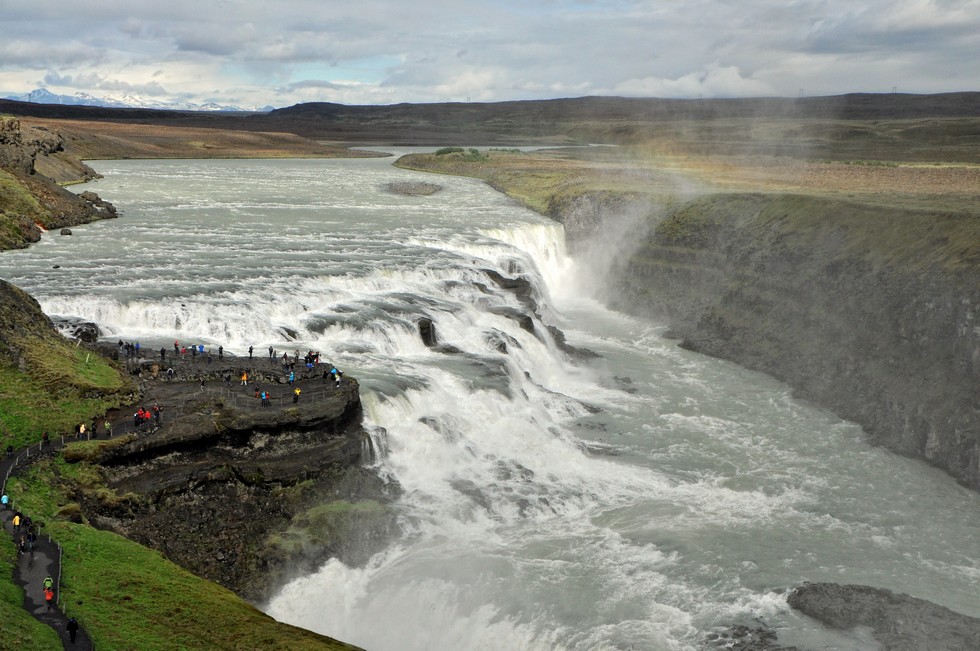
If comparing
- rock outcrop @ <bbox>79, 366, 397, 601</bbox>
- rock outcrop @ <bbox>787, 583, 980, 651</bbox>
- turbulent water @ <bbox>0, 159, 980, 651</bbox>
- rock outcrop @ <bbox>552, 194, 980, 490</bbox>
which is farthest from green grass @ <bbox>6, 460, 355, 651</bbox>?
rock outcrop @ <bbox>552, 194, 980, 490</bbox>

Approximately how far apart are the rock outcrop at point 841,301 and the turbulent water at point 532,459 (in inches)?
71.4

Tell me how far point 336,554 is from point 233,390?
6.88m

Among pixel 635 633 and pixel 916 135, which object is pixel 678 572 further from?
pixel 916 135

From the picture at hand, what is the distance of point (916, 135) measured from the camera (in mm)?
131875

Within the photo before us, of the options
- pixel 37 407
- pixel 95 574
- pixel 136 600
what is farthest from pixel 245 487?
pixel 136 600

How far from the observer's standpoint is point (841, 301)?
4328cm

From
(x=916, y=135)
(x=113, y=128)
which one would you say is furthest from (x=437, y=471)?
(x=113, y=128)

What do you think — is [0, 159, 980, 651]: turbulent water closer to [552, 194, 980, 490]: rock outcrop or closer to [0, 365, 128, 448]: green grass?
[552, 194, 980, 490]: rock outcrop

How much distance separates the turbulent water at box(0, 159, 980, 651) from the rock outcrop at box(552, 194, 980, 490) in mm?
1815

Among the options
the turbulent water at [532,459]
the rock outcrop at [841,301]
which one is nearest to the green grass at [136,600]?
the turbulent water at [532,459]

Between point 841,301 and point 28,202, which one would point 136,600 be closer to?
point 841,301

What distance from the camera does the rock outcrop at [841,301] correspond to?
35.3 m

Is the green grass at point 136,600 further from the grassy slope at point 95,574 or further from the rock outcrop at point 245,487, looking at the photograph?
the rock outcrop at point 245,487

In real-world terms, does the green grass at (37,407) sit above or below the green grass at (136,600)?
above
